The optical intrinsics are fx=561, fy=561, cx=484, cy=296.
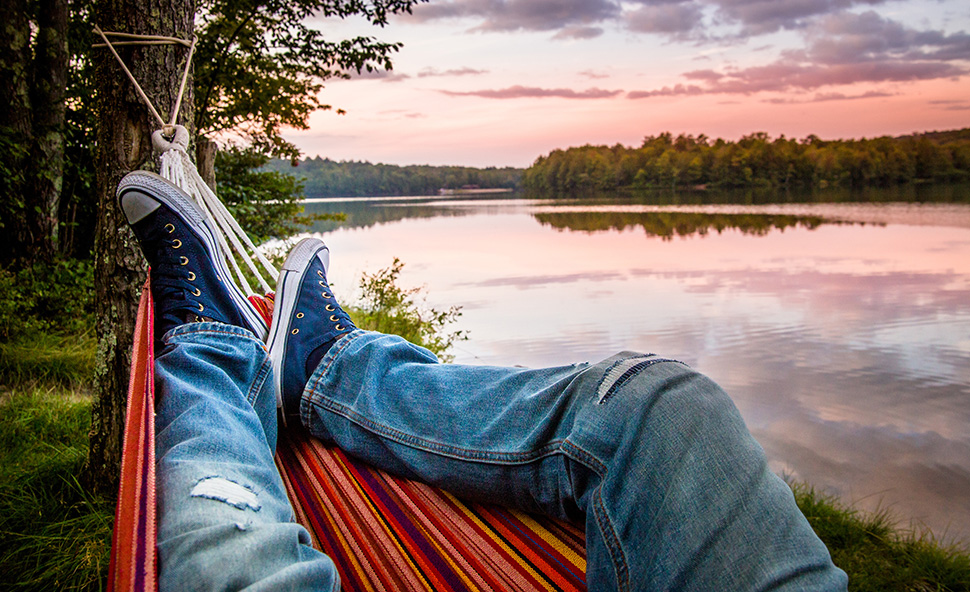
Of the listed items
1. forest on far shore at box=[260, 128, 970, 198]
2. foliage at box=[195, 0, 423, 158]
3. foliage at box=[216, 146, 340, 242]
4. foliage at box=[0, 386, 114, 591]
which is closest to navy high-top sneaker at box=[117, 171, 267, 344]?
foliage at box=[0, 386, 114, 591]

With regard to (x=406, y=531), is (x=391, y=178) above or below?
above

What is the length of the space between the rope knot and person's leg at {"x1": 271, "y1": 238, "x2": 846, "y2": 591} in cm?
66

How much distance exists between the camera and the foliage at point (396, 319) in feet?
15.1

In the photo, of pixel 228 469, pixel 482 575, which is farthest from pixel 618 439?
pixel 228 469

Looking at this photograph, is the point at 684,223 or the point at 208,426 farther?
the point at 684,223

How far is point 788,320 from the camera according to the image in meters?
5.47

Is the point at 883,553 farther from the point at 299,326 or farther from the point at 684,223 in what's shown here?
the point at 684,223

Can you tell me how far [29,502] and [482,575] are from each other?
4.76ft

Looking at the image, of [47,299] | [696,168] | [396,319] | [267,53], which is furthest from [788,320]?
[696,168]

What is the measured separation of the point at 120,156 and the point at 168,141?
17 centimetres

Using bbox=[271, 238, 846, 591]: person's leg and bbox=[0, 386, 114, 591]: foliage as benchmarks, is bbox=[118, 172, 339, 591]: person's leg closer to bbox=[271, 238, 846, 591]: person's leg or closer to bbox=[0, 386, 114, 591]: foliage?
bbox=[271, 238, 846, 591]: person's leg

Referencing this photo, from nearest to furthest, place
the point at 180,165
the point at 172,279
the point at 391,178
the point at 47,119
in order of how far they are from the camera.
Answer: the point at 172,279, the point at 180,165, the point at 47,119, the point at 391,178

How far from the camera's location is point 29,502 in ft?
5.09

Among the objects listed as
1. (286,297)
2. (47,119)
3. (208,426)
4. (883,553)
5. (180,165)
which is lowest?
(883,553)
